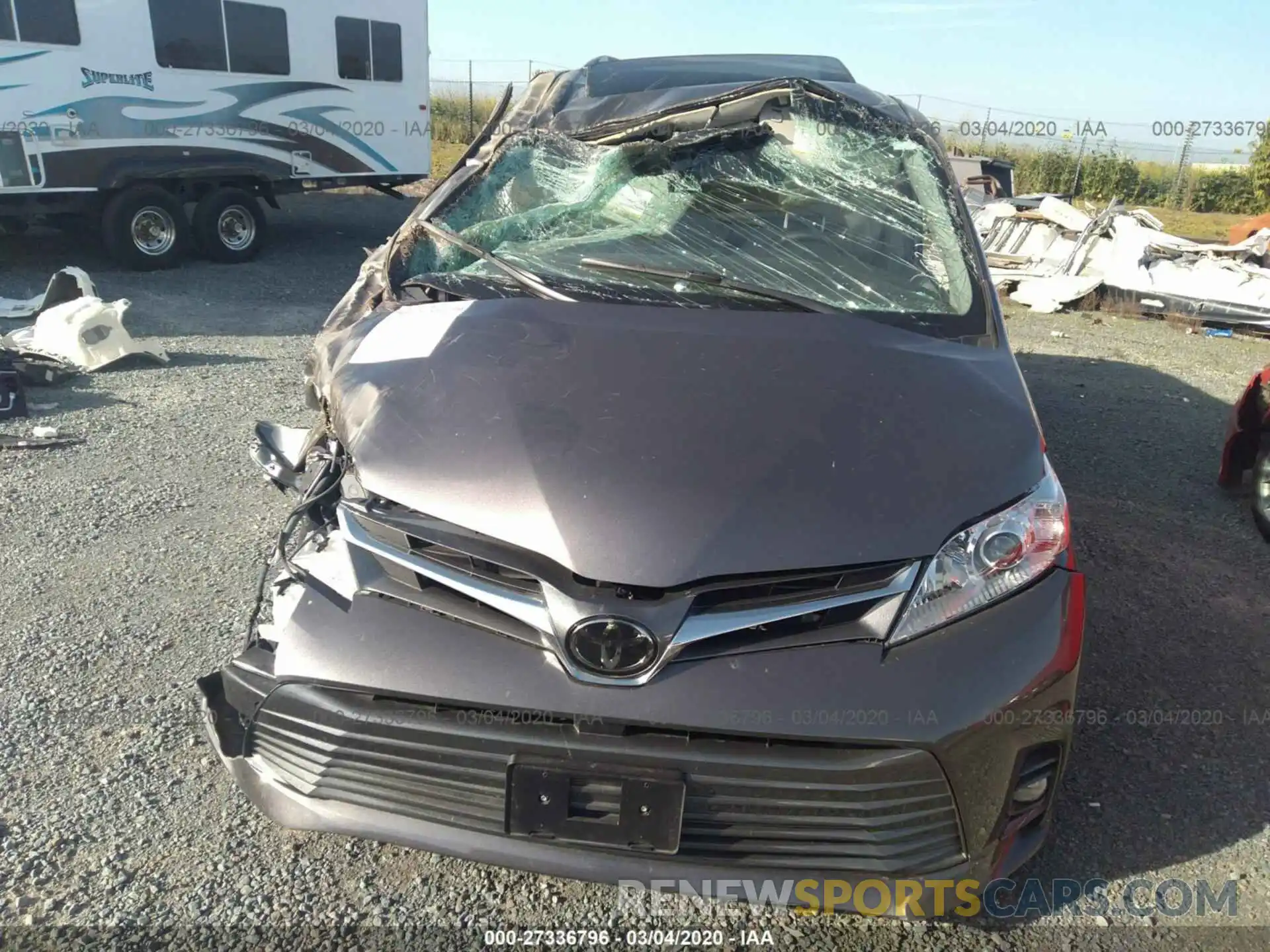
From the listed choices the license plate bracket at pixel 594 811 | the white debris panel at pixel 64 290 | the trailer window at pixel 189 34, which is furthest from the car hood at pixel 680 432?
the trailer window at pixel 189 34

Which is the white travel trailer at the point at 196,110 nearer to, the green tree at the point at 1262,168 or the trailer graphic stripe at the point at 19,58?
the trailer graphic stripe at the point at 19,58

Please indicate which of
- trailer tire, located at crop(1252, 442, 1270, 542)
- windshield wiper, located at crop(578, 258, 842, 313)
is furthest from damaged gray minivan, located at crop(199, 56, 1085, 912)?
trailer tire, located at crop(1252, 442, 1270, 542)

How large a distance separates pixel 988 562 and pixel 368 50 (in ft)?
37.0

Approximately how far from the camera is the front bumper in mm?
1730

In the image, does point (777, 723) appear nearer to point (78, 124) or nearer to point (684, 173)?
point (684, 173)

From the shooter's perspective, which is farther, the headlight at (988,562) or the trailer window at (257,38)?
the trailer window at (257,38)

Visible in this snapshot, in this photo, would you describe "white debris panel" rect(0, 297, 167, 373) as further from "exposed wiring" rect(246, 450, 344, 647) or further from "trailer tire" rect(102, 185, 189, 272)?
"exposed wiring" rect(246, 450, 344, 647)

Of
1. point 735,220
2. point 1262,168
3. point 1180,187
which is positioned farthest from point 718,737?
point 1180,187

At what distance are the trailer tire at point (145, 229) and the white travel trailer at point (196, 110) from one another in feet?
0.05

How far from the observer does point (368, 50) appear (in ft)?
36.5

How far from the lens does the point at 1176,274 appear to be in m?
9.93

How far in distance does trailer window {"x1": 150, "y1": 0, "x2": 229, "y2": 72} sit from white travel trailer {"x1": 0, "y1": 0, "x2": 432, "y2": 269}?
13 millimetres

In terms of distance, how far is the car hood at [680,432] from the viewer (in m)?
1.83

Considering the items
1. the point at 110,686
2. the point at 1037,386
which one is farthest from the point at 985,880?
the point at 1037,386
